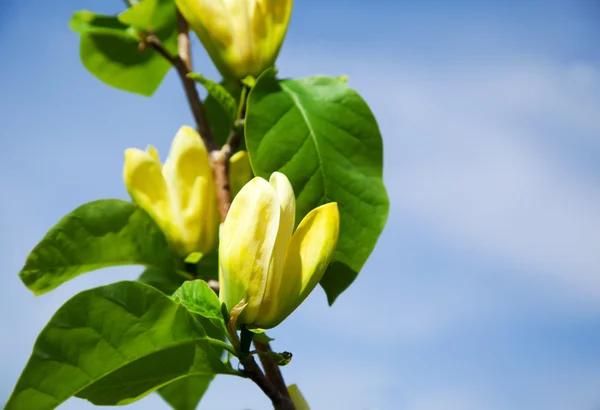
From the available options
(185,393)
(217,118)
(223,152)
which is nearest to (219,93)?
(223,152)

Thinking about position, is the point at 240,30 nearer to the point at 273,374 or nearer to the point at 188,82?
the point at 188,82

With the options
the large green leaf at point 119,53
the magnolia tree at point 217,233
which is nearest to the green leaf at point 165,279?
the magnolia tree at point 217,233

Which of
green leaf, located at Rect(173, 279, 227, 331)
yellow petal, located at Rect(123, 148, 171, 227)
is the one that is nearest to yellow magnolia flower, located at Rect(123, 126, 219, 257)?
yellow petal, located at Rect(123, 148, 171, 227)

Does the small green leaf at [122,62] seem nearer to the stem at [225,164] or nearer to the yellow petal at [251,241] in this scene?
the stem at [225,164]

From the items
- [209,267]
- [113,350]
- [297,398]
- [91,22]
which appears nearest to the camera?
[113,350]

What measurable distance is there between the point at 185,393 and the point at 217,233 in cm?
16

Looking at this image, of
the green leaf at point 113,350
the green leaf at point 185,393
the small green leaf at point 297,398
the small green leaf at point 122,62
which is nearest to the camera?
the green leaf at point 113,350

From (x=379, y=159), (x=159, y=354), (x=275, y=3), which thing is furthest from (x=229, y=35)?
(x=159, y=354)

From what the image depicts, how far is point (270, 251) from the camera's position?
1.50ft

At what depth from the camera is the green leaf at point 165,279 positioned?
0.63 m

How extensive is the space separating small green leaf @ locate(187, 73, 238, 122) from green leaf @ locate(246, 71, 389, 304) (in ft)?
0.11

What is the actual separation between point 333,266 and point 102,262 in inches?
7.7

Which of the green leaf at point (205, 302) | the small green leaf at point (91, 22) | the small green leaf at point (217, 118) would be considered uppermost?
the small green leaf at point (91, 22)

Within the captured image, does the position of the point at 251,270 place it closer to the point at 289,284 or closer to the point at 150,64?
the point at 289,284
